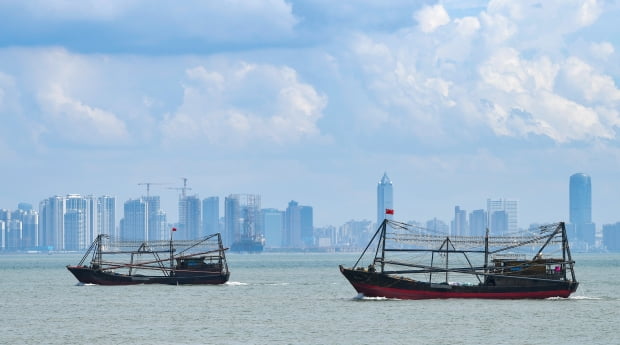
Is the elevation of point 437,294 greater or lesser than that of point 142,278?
greater

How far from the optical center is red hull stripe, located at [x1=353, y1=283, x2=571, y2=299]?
111m

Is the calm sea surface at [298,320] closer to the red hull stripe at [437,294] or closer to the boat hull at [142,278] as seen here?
the red hull stripe at [437,294]

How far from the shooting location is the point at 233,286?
6152 inches

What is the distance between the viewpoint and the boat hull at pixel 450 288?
362 ft

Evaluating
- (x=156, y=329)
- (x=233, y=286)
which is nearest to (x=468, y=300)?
(x=156, y=329)

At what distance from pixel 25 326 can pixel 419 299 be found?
119 feet

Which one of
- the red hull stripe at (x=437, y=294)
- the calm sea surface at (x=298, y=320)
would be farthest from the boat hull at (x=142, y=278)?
the red hull stripe at (x=437, y=294)

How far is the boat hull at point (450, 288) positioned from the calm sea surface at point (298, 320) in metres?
0.89

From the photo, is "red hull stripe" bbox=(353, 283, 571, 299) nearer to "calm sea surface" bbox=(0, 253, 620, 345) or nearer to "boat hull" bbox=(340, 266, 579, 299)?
"boat hull" bbox=(340, 266, 579, 299)

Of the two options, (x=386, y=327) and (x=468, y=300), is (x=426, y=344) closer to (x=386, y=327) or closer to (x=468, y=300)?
(x=386, y=327)

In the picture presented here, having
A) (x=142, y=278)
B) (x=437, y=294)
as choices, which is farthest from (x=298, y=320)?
(x=142, y=278)

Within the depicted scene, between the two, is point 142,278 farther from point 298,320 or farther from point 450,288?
point 298,320

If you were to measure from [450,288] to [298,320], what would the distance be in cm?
2007

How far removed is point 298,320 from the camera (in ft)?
320
